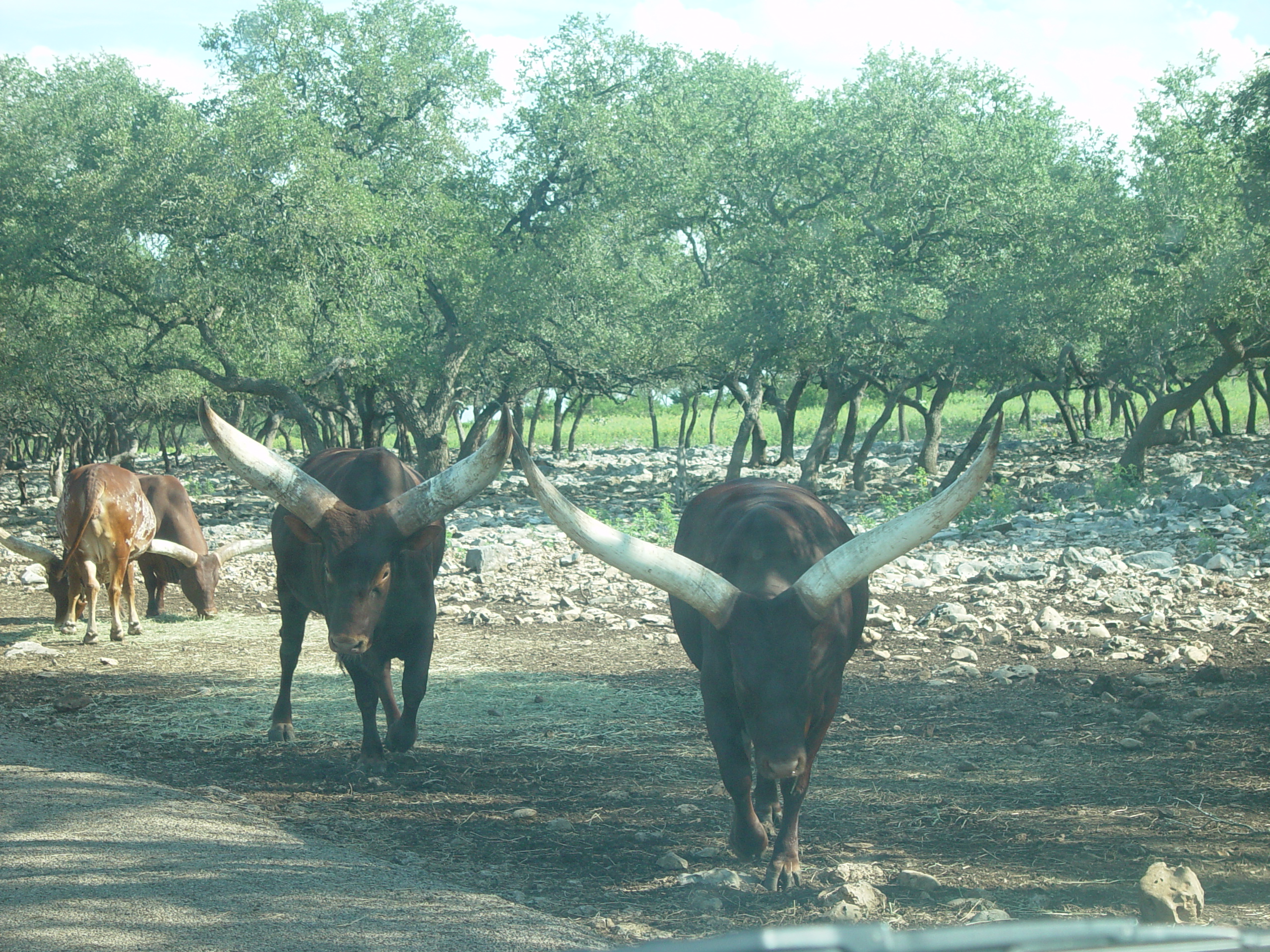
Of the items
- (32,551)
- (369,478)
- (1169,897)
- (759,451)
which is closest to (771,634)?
(1169,897)

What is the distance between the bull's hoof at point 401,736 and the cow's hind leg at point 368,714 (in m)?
0.10

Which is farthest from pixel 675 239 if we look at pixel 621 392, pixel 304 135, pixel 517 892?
pixel 517 892

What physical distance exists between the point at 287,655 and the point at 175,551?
4242 mm

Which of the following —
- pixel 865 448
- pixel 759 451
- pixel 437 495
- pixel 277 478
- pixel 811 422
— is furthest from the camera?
pixel 811 422

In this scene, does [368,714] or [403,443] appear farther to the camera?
[403,443]

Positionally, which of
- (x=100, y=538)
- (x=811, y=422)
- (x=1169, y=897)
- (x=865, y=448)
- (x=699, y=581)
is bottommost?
(x=1169, y=897)

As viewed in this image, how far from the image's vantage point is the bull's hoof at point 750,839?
13.5ft

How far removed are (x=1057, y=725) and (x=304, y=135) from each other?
14.5m

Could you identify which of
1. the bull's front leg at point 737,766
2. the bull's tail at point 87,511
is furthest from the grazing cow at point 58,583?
the bull's front leg at point 737,766

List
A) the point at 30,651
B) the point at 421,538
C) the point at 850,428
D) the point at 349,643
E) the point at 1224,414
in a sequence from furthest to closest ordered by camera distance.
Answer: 1. the point at 1224,414
2. the point at 850,428
3. the point at 30,651
4. the point at 421,538
5. the point at 349,643

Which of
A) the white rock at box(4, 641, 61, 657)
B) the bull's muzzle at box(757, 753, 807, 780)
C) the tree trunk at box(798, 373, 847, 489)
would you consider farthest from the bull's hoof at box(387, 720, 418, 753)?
the tree trunk at box(798, 373, 847, 489)

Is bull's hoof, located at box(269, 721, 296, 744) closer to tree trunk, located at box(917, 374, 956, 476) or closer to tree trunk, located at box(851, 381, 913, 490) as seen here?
tree trunk, located at box(851, 381, 913, 490)

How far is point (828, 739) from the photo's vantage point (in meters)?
5.89

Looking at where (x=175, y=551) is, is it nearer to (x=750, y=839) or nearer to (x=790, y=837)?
(x=750, y=839)
